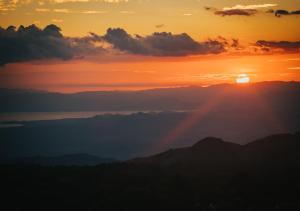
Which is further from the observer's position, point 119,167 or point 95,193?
point 119,167

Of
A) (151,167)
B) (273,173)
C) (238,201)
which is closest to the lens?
(238,201)

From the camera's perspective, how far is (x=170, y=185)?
16912cm

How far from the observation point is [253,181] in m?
166

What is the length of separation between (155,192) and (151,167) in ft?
A: 79.3

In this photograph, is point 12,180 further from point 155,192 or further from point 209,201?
point 209,201

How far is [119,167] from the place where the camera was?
194m

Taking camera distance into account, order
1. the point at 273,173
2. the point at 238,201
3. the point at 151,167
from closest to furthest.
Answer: the point at 238,201 < the point at 273,173 < the point at 151,167

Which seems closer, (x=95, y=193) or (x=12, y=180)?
(x=95, y=193)

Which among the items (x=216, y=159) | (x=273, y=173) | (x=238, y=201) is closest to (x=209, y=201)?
(x=238, y=201)

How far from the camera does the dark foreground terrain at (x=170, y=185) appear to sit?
510 feet

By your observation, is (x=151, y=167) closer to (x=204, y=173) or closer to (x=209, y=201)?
(x=204, y=173)

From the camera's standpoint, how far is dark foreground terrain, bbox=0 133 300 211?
6117 inches

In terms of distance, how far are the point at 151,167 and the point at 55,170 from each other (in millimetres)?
32859

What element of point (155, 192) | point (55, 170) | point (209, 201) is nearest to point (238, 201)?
point (209, 201)
